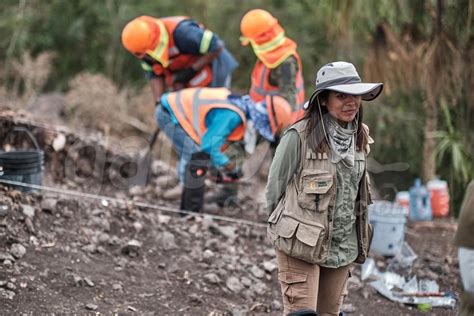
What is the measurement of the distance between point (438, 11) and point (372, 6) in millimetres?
1051

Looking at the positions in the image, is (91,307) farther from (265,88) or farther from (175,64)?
(175,64)

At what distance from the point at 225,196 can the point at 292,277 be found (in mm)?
3520

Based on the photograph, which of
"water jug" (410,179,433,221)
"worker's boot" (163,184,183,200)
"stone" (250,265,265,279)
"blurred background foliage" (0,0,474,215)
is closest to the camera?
"stone" (250,265,265,279)

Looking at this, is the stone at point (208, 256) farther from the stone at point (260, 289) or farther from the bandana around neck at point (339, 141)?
the bandana around neck at point (339, 141)

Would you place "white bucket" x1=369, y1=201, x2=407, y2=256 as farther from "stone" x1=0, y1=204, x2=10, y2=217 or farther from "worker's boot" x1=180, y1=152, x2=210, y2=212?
"stone" x1=0, y1=204, x2=10, y2=217

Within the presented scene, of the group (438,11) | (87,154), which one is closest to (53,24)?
(87,154)

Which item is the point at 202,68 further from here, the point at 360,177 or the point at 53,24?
the point at 53,24

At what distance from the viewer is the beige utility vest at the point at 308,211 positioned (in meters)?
3.06

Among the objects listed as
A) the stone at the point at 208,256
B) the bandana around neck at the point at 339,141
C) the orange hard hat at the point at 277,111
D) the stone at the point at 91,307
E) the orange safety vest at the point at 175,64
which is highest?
the orange safety vest at the point at 175,64

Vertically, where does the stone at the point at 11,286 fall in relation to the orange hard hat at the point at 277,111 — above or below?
below

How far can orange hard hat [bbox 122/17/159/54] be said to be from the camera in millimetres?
6168

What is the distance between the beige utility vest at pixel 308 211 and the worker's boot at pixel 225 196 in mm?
3405

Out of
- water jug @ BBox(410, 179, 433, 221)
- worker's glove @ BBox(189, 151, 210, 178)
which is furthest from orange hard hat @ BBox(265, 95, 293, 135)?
water jug @ BBox(410, 179, 433, 221)

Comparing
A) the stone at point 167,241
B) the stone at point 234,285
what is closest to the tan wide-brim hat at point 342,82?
the stone at point 234,285
